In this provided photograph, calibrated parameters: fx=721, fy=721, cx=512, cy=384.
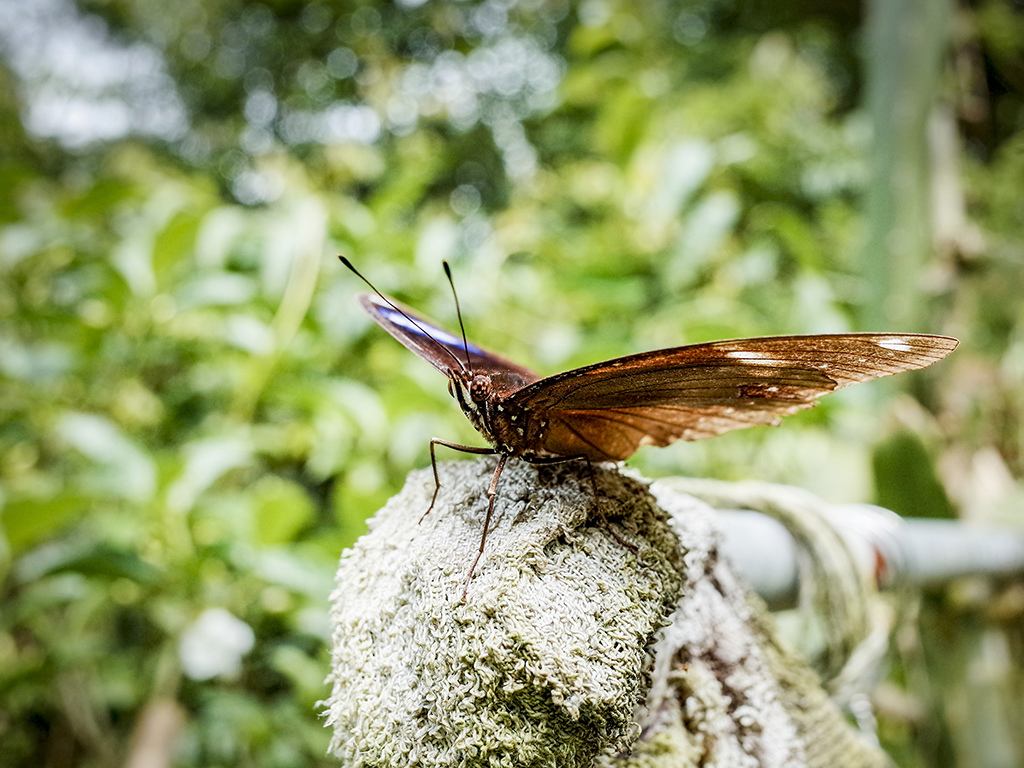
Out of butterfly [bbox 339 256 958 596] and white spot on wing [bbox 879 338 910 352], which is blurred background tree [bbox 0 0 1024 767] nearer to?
butterfly [bbox 339 256 958 596]

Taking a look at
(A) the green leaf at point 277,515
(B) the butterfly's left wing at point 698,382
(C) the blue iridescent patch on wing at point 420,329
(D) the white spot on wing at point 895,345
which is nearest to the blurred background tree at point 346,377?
(A) the green leaf at point 277,515

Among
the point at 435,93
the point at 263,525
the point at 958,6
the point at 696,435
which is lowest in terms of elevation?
the point at 435,93

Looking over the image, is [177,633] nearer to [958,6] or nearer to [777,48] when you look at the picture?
[958,6]

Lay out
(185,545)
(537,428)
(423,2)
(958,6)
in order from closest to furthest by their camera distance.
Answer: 1. (537,428)
2. (185,545)
3. (958,6)
4. (423,2)

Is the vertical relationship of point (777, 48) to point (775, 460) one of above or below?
above

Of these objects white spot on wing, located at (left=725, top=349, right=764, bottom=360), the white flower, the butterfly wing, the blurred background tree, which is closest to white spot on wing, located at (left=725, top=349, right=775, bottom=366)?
white spot on wing, located at (left=725, top=349, right=764, bottom=360)

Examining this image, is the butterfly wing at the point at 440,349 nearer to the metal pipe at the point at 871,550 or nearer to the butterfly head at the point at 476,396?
the butterfly head at the point at 476,396

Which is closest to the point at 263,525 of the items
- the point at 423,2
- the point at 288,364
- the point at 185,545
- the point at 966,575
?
the point at 185,545
